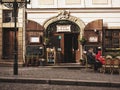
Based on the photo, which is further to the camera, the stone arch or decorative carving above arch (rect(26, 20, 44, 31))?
the stone arch

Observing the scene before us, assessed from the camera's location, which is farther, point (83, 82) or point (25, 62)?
point (25, 62)

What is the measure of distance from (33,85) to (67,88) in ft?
4.70

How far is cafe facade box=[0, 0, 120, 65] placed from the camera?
77.4 ft

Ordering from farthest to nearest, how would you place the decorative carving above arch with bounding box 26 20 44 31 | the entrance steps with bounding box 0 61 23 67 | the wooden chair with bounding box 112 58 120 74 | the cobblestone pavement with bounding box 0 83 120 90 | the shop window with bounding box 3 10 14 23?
the shop window with bounding box 3 10 14 23 → the decorative carving above arch with bounding box 26 20 44 31 → the entrance steps with bounding box 0 61 23 67 → the wooden chair with bounding box 112 58 120 74 → the cobblestone pavement with bounding box 0 83 120 90

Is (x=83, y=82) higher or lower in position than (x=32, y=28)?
lower

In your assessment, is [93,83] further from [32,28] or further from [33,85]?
[32,28]

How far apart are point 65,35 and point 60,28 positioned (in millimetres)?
665

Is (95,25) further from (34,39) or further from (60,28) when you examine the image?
(34,39)

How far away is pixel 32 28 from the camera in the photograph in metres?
23.7

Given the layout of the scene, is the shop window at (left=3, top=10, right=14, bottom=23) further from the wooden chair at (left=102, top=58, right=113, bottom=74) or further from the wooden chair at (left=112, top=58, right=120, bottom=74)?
the wooden chair at (left=112, top=58, right=120, bottom=74)

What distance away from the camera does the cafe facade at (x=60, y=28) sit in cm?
2358

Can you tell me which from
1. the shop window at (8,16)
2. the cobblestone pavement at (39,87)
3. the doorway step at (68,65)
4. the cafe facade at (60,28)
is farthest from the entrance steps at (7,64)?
the cobblestone pavement at (39,87)

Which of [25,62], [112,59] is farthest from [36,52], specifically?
[112,59]

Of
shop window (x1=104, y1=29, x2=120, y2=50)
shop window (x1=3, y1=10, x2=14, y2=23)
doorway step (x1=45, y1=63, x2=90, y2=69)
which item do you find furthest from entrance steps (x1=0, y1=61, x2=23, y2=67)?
A: shop window (x1=104, y1=29, x2=120, y2=50)
